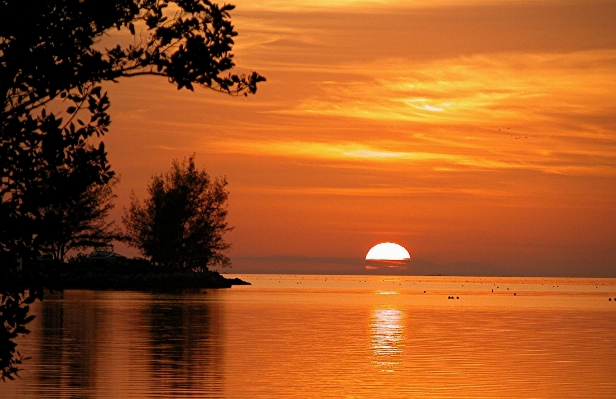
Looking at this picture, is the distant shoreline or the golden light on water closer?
the golden light on water

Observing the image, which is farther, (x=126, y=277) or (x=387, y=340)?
(x=126, y=277)

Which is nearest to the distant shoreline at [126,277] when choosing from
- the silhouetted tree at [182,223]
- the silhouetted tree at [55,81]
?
the silhouetted tree at [182,223]

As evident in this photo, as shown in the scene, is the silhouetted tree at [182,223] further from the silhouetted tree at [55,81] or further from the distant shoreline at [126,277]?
the silhouetted tree at [55,81]

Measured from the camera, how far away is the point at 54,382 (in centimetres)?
2662

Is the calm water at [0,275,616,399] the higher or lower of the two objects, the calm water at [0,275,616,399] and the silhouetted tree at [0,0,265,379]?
the lower

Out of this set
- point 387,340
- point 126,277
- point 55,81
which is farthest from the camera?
point 126,277

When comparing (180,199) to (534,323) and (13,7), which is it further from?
(13,7)

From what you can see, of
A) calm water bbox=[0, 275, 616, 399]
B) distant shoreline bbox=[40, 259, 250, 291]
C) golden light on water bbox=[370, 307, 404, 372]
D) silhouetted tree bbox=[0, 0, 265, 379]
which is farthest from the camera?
distant shoreline bbox=[40, 259, 250, 291]

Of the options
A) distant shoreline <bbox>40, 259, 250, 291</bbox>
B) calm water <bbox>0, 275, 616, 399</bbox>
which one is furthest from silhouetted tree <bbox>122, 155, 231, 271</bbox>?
calm water <bbox>0, 275, 616, 399</bbox>

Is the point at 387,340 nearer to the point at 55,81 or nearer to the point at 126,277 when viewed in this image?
the point at 55,81

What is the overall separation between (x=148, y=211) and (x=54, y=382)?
105710mm

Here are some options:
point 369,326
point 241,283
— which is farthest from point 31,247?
point 241,283

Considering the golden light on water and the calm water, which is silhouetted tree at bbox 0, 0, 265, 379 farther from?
the golden light on water

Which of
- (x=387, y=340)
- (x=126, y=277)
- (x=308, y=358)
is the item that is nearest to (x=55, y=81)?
(x=308, y=358)
